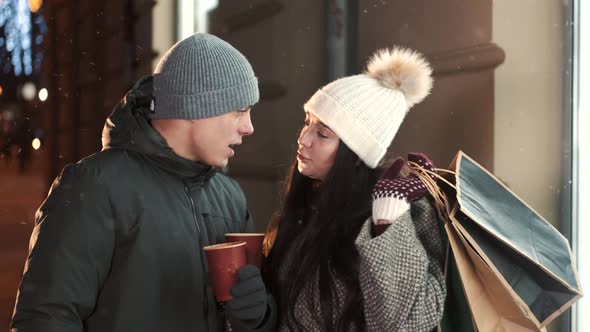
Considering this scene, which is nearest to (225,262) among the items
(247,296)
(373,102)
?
(247,296)

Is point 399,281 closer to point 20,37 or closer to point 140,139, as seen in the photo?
point 140,139

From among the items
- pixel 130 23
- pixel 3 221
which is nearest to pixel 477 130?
pixel 130 23

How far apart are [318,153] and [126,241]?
544mm

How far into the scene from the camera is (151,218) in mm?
1815

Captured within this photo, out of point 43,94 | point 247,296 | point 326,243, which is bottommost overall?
point 247,296

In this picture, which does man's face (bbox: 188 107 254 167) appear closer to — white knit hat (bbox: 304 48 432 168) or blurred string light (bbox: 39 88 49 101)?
white knit hat (bbox: 304 48 432 168)

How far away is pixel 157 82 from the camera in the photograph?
6.33 feet

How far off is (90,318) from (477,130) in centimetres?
190

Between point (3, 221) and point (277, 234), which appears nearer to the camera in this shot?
point (277, 234)

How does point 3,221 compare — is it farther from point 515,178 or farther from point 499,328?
point 499,328

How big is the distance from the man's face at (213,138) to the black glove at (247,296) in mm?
349

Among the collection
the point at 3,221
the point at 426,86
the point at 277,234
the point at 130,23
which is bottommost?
the point at 3,221

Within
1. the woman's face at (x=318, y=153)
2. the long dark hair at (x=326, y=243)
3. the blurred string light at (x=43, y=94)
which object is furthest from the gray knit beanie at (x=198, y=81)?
the blurred string light at (x=43, y=94)

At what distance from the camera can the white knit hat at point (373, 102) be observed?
192 centimetres
